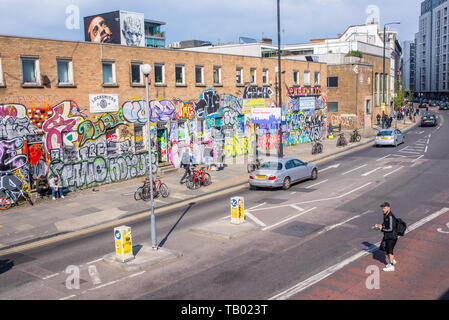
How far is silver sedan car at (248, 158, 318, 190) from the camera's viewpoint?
21.3 metres

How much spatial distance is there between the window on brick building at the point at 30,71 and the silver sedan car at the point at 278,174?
11.1 meters

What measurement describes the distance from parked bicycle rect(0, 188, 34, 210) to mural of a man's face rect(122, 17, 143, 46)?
110 feet

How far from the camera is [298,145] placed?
131ft

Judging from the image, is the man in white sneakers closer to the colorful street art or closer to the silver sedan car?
the silver sedan car

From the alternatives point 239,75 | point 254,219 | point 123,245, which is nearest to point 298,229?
point 254,219

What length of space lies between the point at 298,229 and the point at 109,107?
13.2 metres

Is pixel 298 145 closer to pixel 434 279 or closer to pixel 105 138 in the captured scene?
pixel 105 138

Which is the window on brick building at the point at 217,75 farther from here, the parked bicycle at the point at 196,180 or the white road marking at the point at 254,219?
the white road marking at the point at 254,219

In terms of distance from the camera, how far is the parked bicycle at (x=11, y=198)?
63.2ft

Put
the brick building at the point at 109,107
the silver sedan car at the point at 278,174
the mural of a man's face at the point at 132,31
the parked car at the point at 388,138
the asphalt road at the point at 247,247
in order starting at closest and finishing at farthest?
the asphalt road at the point at 247,247 → the brick building at the point at 109,107 → the silver sedan car at the point at 278,174 → the parked car at the point at 388,138 → the mural of a man's face at the point at 132,31

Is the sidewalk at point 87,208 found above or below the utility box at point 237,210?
below

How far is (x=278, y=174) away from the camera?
21234mm

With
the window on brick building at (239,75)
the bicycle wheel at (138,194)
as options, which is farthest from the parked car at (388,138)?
the bicycle wheel at (138,194)

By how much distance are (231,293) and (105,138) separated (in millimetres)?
15618
